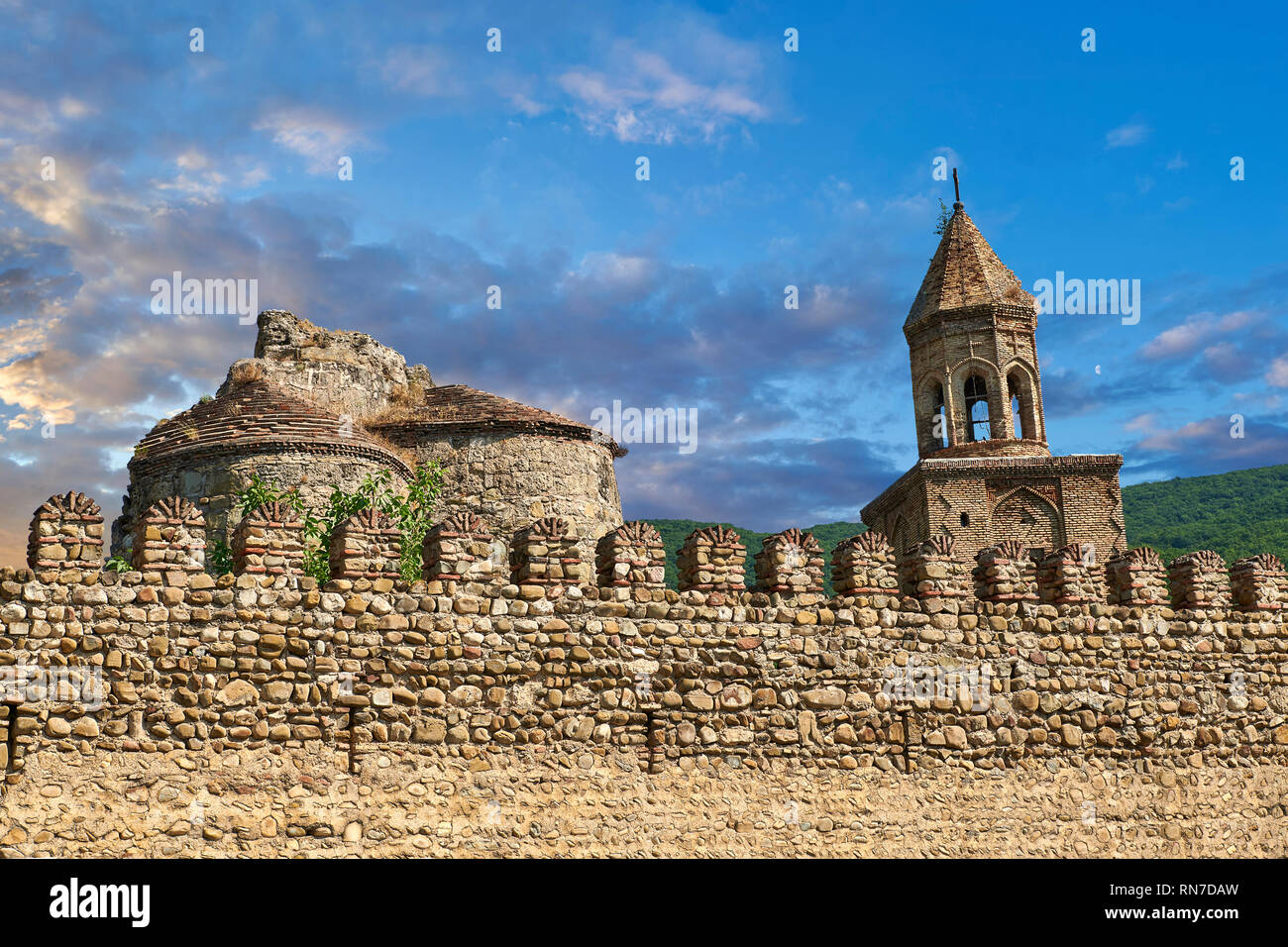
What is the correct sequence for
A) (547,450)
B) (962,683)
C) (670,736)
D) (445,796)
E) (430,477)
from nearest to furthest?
(445,796) < (670,736) < (962,683) < (430,477) < (547,450)

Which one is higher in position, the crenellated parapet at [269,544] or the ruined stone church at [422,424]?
the ruined stone church at [422,424]

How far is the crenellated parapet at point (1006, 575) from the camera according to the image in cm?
985

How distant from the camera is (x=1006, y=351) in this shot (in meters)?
25.2

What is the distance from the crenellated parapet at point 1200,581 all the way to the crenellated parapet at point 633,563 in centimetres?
496

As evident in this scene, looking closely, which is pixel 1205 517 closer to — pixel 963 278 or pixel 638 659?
pixel 963 278

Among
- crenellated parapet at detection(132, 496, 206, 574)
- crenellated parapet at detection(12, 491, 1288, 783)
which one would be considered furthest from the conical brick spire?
crenellated parapet at detection(132, 496, 206, 574)

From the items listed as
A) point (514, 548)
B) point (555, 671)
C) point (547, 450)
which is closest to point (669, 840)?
point (555, 671)

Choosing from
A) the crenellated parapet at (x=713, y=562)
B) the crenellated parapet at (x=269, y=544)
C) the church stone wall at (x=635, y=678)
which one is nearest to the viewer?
the church stone wall at (x=635, y=678)

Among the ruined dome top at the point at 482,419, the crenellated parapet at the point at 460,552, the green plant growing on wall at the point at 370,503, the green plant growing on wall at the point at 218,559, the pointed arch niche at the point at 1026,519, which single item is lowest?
the crenellated parapet at the point at 460,552

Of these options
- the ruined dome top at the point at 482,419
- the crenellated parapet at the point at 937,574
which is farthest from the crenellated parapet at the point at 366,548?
the ruined dome top at the point at 482,419

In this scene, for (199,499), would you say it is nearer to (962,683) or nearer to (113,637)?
(113,637)

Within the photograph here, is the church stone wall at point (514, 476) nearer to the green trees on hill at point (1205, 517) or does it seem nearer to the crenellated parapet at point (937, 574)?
the crenellated parapet at point (937, 574)

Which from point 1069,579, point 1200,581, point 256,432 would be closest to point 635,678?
point 1069,579

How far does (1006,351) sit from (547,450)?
40.7 ft
